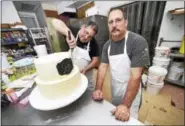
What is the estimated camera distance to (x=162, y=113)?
1.05m

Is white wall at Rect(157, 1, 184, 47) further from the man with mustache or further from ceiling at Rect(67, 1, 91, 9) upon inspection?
ceiling at Rect(67, 1, 91, 9)

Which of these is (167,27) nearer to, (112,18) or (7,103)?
(112,18)

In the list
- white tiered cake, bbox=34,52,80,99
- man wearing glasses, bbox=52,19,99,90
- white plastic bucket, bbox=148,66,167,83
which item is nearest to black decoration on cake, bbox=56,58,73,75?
white tiered cake, bbox=34,52,80,99

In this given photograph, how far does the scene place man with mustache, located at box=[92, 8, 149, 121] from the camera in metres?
0.61

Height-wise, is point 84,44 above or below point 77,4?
below

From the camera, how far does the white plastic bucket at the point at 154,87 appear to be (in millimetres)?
1445

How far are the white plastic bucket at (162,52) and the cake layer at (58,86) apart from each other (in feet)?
4.65

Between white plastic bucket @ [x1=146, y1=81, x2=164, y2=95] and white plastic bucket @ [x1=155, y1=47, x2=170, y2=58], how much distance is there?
0.39 metres

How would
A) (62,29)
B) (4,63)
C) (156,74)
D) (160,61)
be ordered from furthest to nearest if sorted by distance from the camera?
(160,61), (156,74), (4,63), (62,29)

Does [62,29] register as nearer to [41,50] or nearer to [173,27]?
[41,50]

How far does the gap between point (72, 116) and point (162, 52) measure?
1.51 m

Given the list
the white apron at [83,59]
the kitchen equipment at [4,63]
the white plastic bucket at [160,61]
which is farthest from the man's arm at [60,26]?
the white plastic bucket at [160,61]

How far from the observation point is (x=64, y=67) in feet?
1.36

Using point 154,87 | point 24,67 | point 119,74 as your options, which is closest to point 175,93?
point 154,87
